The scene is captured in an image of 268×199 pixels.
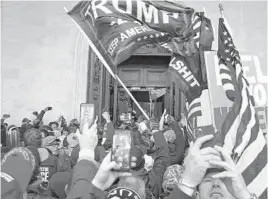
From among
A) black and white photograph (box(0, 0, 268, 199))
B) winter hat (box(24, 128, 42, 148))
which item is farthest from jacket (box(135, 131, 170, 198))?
winter hat (box(24, 128, 42, 148))

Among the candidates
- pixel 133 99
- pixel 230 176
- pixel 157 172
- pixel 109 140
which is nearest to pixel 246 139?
pixel 157 172

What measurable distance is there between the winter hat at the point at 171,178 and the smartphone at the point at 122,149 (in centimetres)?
126

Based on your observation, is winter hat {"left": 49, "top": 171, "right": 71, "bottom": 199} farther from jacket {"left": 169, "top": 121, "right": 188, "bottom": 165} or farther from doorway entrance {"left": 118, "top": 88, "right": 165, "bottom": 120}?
doorway entrance {"left": 118, "top": 88, "right": 165, "bottom": 120}

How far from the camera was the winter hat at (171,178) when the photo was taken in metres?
3.61

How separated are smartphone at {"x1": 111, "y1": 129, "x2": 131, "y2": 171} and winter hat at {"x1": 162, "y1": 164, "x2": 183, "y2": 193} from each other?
4.14 feet

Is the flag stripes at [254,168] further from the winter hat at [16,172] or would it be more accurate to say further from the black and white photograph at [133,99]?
the winter hat at [16,172]

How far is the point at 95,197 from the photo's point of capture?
7.70 ft

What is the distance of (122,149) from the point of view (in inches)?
96.0

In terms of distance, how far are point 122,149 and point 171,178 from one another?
135cm

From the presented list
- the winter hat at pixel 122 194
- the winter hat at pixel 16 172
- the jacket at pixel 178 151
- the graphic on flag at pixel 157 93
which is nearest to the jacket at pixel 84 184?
the winter hat at pixel 122 194

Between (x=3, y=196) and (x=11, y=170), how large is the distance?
8.0 inches

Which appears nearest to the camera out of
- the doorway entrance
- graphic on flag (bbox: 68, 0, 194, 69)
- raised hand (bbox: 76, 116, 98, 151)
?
raised hand (bbox: 76, 116, 98, 151)

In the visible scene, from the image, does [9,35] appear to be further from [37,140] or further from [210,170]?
[210,170]

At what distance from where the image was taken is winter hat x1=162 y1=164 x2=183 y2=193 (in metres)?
3.61
